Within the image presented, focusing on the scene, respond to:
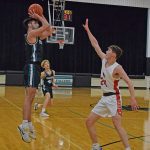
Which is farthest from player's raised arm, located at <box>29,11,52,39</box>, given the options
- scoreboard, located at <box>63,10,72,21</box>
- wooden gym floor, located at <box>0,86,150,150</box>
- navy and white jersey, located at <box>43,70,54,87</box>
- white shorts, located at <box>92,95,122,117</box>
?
scoreboard, located at <box>63,10,72,21</box>

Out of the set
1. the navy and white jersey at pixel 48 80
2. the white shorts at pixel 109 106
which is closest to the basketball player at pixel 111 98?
the white shorts at pixel 109 106

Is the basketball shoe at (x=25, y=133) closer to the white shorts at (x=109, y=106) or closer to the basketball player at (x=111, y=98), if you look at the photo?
the basketball player at (x=111, y=98)

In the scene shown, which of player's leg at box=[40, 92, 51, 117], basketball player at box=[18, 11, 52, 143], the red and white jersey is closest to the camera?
the red and white jersey

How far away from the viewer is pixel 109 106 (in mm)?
6809

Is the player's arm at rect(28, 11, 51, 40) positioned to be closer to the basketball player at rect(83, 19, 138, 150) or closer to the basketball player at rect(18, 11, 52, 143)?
the basketball player at rect(18, 11, 52, 143)

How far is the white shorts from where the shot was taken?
680cm

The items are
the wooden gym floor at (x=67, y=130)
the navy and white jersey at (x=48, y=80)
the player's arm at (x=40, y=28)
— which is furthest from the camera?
the navy and white jersey at (x=48, y=80)

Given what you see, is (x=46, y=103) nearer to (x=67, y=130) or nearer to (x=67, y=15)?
(x=67, y=130)

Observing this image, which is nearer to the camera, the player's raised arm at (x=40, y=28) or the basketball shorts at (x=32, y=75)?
the player's raised arm at (x=40, y=28)

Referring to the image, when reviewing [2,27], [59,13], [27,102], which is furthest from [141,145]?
[2,27]

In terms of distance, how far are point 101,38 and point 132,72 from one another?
340 cm

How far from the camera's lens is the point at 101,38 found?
28.0 metres

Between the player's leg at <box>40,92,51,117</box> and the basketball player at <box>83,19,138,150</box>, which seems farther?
the player's leg at <box>40,92,51,117</box>

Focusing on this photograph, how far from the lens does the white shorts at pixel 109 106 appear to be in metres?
6.80
